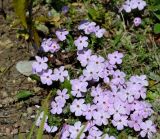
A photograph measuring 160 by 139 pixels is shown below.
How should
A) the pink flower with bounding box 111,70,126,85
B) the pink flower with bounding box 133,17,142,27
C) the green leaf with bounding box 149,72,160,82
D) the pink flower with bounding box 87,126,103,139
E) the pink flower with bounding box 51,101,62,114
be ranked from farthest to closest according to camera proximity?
the pink flower with bounding box 133,17,142,27 < the green leaf with bounding box 149,72,160,82 < the pink flower with bounding box 111,70,126,85 < the pink flower with bounding box 51,101,62,114 < the pink flower with bounding box 87,126,103,139

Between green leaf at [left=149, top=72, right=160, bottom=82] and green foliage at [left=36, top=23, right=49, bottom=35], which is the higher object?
green foliage at [left=36, top=23, right=49, bottom=35]

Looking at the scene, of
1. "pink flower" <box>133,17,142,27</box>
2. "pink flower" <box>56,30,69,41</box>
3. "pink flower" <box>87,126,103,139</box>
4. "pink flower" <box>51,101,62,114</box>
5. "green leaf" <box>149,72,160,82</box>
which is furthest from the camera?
"pink flower" <box>133,17,142,27</box>

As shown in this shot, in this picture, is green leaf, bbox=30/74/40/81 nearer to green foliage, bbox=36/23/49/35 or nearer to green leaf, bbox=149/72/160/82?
green foliage, bbox=36/23/49/35

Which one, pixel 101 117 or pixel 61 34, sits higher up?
pixel 61 34

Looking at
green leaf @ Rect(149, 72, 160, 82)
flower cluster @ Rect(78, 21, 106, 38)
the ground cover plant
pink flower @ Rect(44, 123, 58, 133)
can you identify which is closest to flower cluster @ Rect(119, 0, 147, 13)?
the ground cover plant

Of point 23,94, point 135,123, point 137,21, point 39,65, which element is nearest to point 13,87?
point 23,94

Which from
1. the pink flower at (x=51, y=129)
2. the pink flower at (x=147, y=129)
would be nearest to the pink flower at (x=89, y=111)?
the pink flower at (x=51, y=129)

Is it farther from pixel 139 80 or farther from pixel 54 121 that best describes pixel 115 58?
pixel 54 121
